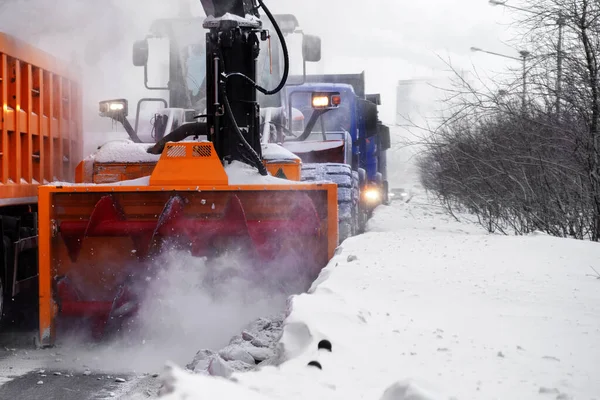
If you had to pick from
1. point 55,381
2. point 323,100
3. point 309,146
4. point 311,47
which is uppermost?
point 311,47

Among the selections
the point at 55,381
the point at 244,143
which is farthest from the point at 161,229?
the point at 55,381

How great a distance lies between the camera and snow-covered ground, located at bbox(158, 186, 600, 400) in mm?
3207

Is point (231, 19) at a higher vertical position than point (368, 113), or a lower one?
higher

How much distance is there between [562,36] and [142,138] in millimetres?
5484

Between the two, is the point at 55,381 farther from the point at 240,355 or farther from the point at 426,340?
the point at 426,340

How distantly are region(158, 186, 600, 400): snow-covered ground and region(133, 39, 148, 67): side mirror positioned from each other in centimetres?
337

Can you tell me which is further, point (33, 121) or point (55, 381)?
point (33, 121)

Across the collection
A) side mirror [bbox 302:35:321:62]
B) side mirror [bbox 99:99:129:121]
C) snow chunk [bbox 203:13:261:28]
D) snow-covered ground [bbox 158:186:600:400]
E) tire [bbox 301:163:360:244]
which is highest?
side mirror [bbox 302:35:321:62]

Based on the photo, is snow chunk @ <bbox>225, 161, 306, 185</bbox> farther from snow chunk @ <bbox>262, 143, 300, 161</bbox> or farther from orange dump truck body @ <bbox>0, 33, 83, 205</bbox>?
orange dump truck body @ <bbox>0, 33, 83, 205</bbox>

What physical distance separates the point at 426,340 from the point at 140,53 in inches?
225

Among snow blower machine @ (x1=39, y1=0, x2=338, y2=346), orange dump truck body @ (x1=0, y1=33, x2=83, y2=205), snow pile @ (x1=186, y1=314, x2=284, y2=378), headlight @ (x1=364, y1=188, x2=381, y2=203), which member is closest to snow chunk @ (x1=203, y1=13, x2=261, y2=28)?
snow blower machine @ (x1=39, y1=0, x2=338, y2=346)

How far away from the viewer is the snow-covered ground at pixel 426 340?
3207 millimetres

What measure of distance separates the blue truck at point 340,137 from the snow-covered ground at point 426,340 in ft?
5.68

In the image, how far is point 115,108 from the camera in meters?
7.93
